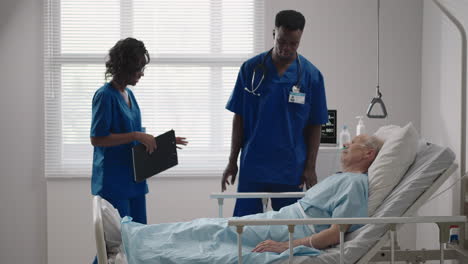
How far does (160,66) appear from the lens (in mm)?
4004

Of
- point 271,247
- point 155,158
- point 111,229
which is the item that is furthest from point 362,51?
point 111,229

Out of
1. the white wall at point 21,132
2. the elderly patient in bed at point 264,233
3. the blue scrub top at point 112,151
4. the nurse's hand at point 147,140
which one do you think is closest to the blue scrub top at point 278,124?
the elderly patient in bed at point 264,233

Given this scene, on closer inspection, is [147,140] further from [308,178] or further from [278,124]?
[308,178]

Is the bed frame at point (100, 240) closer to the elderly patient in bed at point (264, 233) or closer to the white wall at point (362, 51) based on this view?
the elderly patient in bed at point (264, 233)

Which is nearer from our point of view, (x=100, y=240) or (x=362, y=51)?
(x=100, y=240)

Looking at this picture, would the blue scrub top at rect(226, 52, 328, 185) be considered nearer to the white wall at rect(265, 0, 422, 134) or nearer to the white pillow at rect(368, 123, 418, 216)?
the white pillow at rect(368, 123, 418, 216)

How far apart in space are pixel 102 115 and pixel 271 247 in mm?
1133

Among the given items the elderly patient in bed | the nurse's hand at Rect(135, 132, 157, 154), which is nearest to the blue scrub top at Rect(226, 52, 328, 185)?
the elderly patient in bed

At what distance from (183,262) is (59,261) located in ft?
7.93

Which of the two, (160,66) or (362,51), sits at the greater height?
(362,51)

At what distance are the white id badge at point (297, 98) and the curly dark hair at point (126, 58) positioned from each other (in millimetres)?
762

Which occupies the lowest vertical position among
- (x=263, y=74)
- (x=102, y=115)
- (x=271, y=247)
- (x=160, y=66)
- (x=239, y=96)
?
(x=271, y=247)

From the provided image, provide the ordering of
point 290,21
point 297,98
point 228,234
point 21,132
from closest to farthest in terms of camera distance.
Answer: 1. point 228,234
2. point 290,21
3. point 297,98
4. point 21,132

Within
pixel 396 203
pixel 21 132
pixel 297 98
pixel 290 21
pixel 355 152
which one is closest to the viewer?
pixel 396 203
